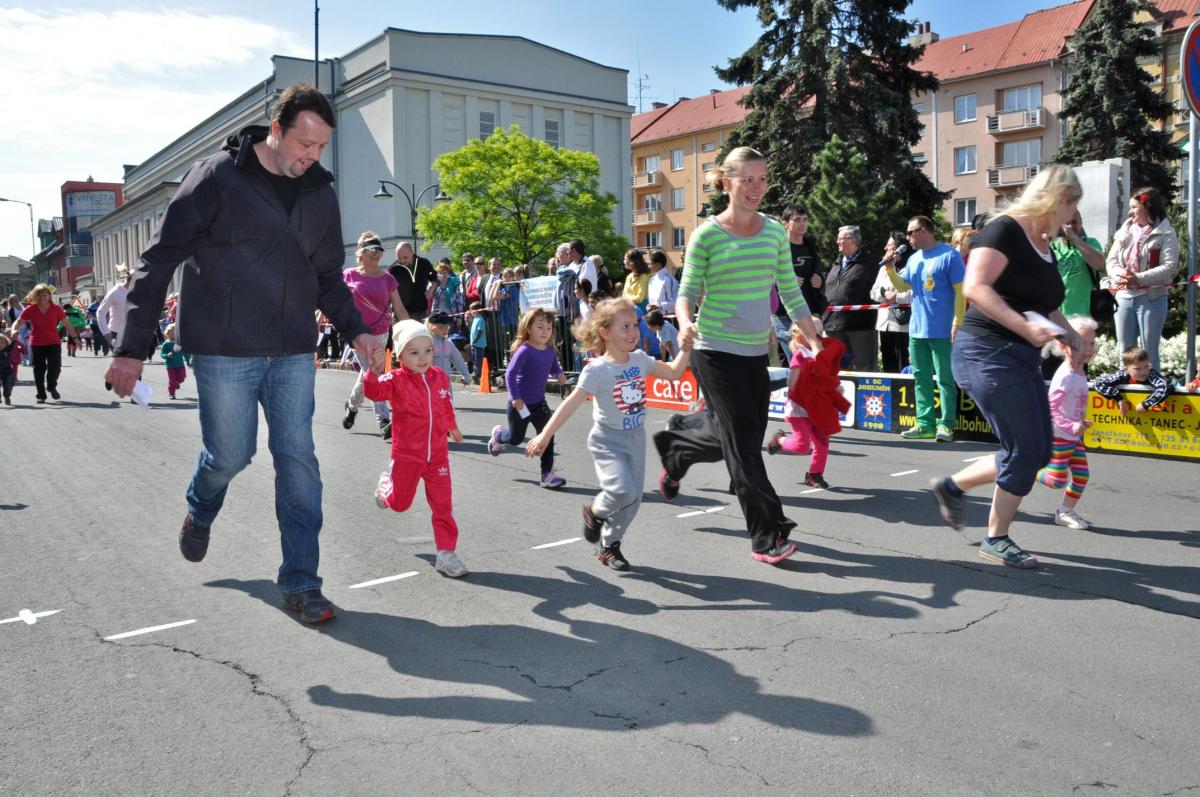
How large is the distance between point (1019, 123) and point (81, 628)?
210 feet

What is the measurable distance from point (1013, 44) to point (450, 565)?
65622 mm

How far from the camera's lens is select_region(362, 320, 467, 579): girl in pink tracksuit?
17.3 ft

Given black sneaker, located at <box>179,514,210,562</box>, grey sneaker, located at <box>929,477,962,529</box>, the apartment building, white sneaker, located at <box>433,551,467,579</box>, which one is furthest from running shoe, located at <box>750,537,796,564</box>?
the apartment building

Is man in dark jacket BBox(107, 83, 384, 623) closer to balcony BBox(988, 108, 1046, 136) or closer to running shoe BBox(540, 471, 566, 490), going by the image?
running shoe BBox(540, 471, 566, 490)

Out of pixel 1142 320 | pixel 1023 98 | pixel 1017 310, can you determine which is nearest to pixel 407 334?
pixel 1017 310

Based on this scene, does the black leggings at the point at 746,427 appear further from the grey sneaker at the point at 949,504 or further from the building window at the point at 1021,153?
the building window at the point at 1021,153

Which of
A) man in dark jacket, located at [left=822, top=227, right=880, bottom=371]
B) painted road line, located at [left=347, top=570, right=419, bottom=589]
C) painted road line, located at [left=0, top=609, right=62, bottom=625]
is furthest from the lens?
man in dark jacket, located at [left=822, top=227, right=880, bottom=371]

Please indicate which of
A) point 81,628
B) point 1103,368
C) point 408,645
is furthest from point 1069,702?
point 1103,368

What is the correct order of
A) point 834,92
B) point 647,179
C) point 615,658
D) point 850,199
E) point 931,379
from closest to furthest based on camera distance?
point 615,658, point 931,379, point 850,199, point 834,92, point 647,179

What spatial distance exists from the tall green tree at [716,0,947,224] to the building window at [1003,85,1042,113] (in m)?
26.0

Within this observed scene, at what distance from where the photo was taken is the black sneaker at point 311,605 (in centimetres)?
441

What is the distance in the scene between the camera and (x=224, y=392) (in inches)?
171

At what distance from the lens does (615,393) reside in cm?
531

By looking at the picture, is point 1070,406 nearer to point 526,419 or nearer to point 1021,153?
point 526,419
